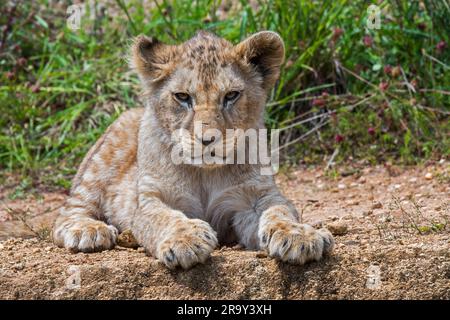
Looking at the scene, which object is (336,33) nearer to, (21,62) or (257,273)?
(21,62)

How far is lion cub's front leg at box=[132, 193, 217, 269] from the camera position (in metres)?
4.36

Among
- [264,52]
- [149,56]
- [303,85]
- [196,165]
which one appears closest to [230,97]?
[196,165]

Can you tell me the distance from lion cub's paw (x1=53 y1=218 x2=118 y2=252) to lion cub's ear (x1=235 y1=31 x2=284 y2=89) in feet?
4.33

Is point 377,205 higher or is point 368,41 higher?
point 368,41

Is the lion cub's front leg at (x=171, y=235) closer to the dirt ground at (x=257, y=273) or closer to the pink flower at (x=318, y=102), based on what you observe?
the dirt ground at (x=257, y=273)

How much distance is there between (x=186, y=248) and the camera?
14.3 ft

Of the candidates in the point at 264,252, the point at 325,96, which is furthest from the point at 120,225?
the point at 325,96

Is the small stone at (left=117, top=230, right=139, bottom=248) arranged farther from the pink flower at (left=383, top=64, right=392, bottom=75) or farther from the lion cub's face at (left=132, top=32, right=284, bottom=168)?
the pink flower at (left=383, top=64, right=392, bottom=75)

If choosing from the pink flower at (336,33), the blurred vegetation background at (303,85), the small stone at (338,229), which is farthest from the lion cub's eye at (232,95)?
the pink flower at (336,33)

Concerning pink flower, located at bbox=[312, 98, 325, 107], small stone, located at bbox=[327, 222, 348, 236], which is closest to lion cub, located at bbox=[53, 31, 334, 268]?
small stone, located at bbox=[327, 222, 348, 236]

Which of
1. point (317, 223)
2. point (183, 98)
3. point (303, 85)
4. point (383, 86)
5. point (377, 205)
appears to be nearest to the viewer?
point (183, 98)

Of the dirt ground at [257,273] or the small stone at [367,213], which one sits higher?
the small stone at [367,213]

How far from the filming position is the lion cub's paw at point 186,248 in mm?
4344

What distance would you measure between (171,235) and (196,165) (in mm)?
610
